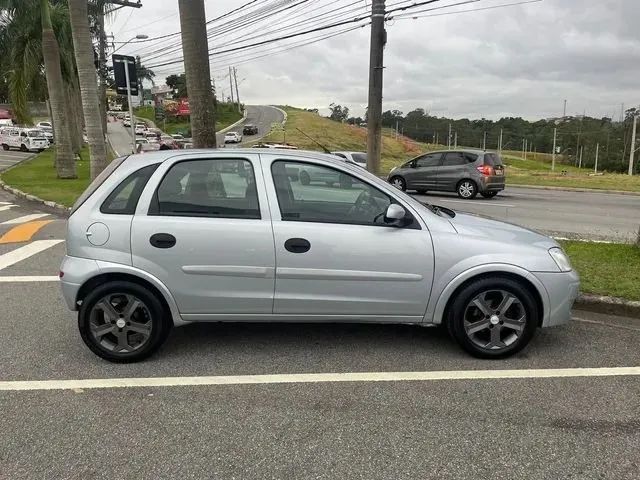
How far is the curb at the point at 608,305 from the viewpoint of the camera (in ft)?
16.0

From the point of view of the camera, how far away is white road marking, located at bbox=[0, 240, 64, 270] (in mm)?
7242

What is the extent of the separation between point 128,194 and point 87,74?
10852 mm

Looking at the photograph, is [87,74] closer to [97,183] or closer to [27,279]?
[27,279]

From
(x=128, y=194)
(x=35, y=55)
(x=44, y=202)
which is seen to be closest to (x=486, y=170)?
(x=44, y=202)

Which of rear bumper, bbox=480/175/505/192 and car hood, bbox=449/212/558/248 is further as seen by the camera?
rear bumper, bbox=480/175/505/192

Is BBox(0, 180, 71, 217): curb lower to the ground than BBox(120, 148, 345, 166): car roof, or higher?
lower

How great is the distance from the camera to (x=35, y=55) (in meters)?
20.5

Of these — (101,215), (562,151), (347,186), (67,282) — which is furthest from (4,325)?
(562,151)

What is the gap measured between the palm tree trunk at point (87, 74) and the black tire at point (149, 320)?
36.1 ft

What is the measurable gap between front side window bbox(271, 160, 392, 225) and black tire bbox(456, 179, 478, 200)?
13255 millimetres

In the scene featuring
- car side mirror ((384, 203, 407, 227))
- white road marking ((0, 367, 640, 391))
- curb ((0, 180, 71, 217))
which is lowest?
white road marking ((0, 367, 640, 391))


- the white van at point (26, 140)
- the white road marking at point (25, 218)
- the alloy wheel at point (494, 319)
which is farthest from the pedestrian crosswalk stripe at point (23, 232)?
the white van at point (26, 140)

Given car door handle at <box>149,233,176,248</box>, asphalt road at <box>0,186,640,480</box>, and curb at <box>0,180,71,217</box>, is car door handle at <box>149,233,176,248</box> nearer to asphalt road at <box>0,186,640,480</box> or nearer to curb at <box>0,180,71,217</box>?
asphalt road at <box>0,186,640,480</box>

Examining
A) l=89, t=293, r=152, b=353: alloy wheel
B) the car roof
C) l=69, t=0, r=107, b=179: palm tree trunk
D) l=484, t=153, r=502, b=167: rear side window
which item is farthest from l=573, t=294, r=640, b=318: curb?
l=69, t=0, r=107, b=179: palm tree trunk
